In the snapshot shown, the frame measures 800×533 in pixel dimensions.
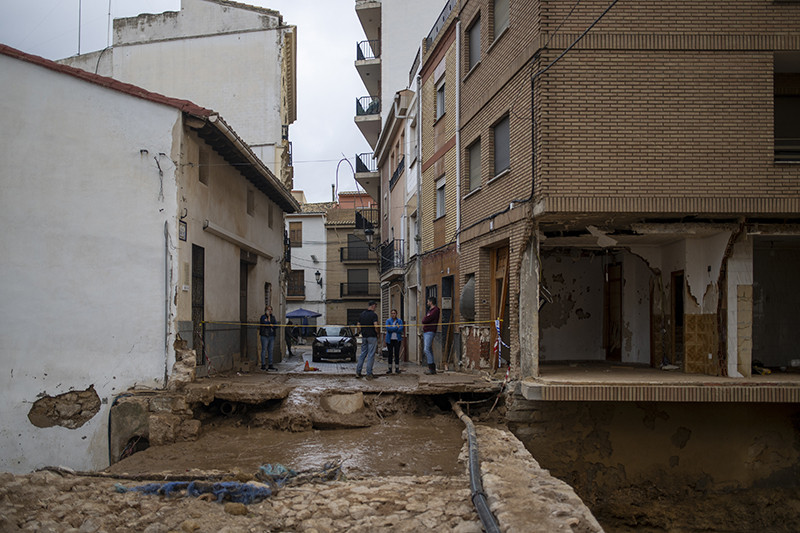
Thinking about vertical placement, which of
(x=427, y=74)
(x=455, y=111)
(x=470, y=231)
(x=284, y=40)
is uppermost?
(x=284, y=40)

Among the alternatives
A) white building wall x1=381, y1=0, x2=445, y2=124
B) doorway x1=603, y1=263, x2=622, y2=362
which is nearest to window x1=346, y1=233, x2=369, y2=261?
white building wall x1=381, y1=0, x2=445, y2=124

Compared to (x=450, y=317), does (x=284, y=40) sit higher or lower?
higher

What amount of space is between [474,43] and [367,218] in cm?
1979

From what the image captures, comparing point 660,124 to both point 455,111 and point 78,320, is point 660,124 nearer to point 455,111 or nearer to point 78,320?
point 455,111

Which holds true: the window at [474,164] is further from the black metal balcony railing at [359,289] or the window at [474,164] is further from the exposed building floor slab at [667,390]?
the black metal balcony railing at [359,289]

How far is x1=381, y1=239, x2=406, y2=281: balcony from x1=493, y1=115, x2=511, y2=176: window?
10.4 meters

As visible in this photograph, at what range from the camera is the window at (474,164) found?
13969 mm

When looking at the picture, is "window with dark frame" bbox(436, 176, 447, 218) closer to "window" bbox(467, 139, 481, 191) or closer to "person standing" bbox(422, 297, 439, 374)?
"window" bbox(467, 139, 481, 191)

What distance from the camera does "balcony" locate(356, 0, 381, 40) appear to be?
92.3ft

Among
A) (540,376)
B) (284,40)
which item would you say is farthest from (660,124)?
(284,40)

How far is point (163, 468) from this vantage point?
838cm

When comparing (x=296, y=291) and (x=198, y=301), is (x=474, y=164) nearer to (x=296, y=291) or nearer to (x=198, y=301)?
(x=198, y=301)

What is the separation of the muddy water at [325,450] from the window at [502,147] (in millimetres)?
4884

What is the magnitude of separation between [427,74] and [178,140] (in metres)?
9.19
